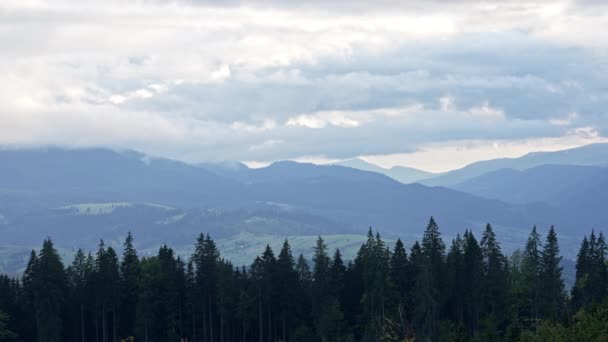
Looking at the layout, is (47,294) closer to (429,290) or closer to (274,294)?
(274,294)

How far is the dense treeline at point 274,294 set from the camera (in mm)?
137000

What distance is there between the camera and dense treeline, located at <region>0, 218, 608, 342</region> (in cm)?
13700

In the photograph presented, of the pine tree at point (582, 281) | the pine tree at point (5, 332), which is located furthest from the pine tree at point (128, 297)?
the pine tree at point (582, 281)

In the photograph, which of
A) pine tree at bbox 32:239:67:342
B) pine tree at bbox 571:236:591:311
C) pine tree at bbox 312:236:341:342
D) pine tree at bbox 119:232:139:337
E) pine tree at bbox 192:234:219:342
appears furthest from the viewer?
pine tree at bbox 119:232:139:337

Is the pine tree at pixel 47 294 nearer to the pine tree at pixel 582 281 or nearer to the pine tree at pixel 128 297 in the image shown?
the pine tree at pixel 128 297

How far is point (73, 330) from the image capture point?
143 meters

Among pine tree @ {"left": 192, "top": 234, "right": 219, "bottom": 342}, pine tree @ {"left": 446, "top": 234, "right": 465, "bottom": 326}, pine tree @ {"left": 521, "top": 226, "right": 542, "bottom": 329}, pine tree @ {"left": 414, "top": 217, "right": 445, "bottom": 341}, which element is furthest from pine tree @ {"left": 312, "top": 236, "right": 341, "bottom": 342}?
pine tree @ {"left": 521, "top": 226, "right": 542, "bottom": 329}

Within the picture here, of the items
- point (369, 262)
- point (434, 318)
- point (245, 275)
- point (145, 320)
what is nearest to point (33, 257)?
point (145, 320)

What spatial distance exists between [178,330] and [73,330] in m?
15.5

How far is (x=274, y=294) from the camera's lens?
143000 mm

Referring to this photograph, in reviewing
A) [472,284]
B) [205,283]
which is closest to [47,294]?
[205,283]

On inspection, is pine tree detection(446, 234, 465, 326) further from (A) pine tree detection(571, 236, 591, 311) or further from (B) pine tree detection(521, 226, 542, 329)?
(A) pine tree detection(571, 236, 591, 311)

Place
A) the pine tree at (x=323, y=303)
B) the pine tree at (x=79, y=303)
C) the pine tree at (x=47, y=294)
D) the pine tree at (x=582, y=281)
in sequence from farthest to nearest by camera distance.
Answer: the pine tree at (x=79, y=303) → the pine tree at (x=582, y=281) → the pine tree at (x=323, y=303) → the pine tree at (x=47, y=294)

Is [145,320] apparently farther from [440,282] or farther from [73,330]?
[440,282]
